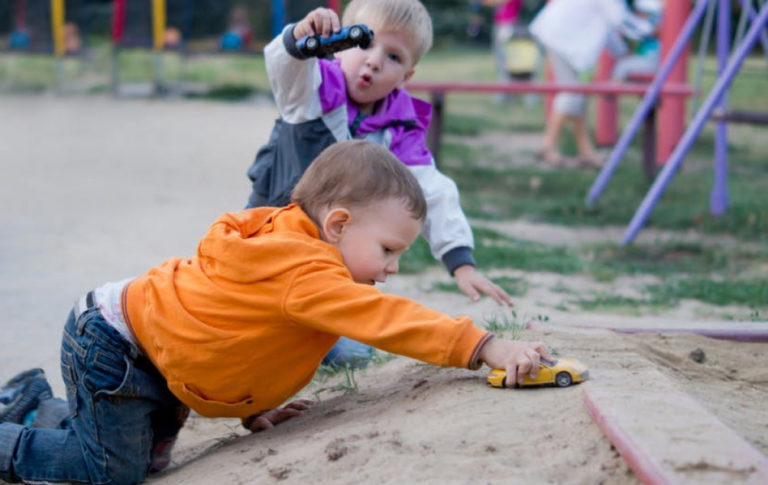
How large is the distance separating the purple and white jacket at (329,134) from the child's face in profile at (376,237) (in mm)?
678

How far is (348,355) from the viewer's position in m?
3.50

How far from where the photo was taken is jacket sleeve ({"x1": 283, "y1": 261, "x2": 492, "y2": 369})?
2.35 metres

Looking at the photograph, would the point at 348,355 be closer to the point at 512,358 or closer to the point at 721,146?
the point at 512,358

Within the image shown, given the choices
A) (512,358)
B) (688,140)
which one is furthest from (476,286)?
(688,140)

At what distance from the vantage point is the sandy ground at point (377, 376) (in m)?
2.19

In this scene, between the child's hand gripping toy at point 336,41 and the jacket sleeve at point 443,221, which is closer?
the child's hand gripping toy at point 336,41

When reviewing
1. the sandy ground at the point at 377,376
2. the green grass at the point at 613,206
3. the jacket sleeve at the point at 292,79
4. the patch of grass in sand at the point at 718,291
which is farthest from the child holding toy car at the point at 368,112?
the patch of grass in sand at the point at 718,291

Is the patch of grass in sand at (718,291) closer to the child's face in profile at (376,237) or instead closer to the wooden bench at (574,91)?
the child's face in profile at (376,237)

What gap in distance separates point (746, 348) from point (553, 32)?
6.51 meters

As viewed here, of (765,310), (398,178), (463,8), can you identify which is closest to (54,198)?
(765,310)

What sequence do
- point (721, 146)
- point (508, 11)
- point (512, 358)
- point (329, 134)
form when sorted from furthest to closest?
point (508, 11) < point (721, 146) < point (329, 134) < point (512, 358)

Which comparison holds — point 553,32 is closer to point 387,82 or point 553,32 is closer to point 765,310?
point 765,310

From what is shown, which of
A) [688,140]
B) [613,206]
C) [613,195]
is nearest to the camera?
[688,140]

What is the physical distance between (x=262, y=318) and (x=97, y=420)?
1.77 feet
